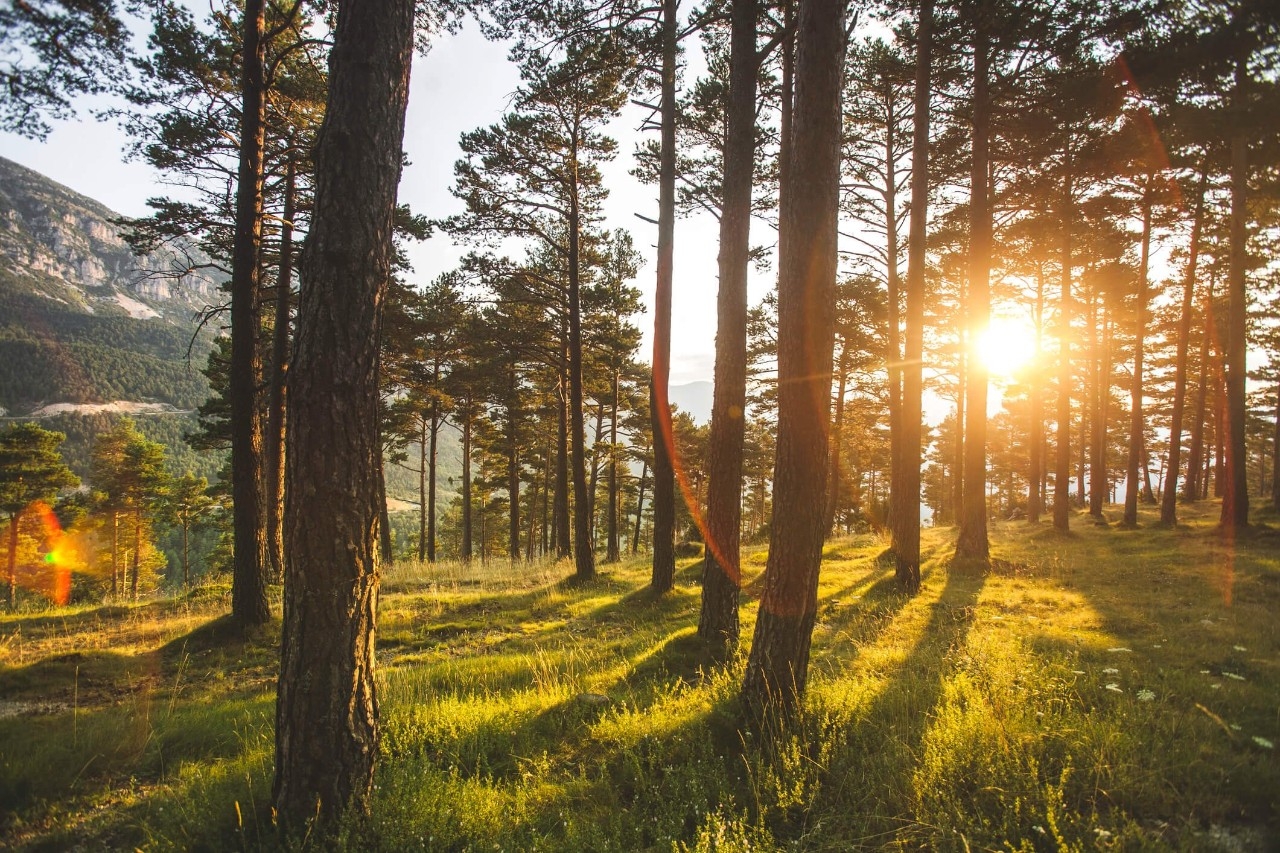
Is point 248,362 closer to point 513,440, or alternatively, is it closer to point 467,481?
point 513,440

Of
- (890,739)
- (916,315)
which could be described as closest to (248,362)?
(890,739)

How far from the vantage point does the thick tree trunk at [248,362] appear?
25.7 feet

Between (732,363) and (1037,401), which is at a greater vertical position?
(1037,401)

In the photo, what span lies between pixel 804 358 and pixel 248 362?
850 centimetres

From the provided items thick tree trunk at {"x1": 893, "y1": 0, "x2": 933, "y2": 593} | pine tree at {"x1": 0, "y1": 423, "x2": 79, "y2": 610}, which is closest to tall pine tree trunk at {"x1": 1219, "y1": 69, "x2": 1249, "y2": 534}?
thick tree trunk at {"x1": 893, "y1": 0, "x2": 933, "y2": 593}

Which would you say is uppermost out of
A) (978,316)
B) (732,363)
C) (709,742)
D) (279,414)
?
(978,316)

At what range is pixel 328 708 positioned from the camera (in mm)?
2834

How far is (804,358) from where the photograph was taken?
13.1 feet

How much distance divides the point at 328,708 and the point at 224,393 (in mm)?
22748

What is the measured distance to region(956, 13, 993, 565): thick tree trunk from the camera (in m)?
10.6

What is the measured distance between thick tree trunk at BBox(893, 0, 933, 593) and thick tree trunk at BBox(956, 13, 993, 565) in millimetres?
1300

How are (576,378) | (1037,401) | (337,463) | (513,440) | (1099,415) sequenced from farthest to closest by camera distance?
(1037,401) < (513,440) < (1099,415) < (576,378) < (337,463)

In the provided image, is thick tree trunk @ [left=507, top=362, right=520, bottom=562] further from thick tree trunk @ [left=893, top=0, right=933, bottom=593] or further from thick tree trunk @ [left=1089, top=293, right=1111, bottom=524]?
thick tree trunk @ [left=1089, top=293, right=1111, bottom=524]

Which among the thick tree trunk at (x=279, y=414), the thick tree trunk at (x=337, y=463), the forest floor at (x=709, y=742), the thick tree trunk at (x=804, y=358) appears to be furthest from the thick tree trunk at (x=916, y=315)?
the thick tree trunk at (x=279, y=414)
